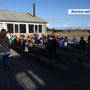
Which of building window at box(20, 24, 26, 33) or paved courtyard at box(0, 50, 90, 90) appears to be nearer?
paved courtyard at box(0, 50, 90, 90)

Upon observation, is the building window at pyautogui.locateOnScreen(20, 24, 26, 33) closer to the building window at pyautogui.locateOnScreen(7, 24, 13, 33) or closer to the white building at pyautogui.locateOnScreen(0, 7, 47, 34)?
the white building at pyautogui.locateOnScreen(0, 7, 47, 34)

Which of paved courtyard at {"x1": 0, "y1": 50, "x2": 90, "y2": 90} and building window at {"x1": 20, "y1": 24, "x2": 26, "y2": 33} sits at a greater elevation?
building window at {"x1": 20, "y1": 24, "x2": 26, "y2": 33}

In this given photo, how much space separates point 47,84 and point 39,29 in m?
15.5

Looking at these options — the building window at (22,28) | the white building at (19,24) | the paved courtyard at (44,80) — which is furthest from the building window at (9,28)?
the paved courtyard at (44,80)

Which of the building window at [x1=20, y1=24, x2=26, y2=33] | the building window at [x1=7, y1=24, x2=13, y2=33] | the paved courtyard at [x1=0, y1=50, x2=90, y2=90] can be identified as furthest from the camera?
the building window at [x1=20, y1=24, x2=26, y2=33]

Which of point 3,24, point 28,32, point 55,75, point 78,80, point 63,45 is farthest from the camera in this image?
point 28,32

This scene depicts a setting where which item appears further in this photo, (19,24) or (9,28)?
(19,24)

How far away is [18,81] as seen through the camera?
12.1 feet

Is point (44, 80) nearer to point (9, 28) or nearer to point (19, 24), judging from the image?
point (9, 28)

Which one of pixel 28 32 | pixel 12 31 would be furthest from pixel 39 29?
pixel 12 31

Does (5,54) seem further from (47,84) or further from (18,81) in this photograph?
(47,84)

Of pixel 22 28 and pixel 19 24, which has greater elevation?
pixel 19 24

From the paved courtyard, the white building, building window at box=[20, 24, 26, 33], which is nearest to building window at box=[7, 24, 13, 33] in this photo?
the white building

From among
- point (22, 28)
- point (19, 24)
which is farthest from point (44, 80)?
point (22, 28)
